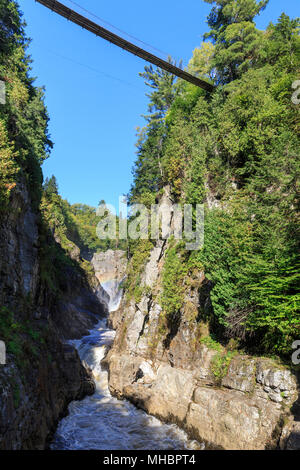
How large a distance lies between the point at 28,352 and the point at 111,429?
723 centimetres

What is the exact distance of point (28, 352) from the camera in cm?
1081

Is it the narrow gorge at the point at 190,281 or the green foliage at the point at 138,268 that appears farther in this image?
the green foliage at the point at 138,268

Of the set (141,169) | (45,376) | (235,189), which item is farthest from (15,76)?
(45,376)

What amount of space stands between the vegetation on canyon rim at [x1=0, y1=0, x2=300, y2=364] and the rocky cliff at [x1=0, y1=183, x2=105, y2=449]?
112 cm

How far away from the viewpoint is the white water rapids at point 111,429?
11633mm

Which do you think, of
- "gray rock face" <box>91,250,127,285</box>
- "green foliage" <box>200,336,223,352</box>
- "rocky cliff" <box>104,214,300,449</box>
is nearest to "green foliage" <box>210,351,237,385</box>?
"rocky cliff" <box>104,214,300,449</box>

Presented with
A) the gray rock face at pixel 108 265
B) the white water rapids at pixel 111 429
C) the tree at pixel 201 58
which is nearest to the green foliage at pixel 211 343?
the white water rapids at pixel 111 429

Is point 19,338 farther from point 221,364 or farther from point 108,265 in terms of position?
point 108,265

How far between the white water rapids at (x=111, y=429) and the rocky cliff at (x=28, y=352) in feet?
2.56

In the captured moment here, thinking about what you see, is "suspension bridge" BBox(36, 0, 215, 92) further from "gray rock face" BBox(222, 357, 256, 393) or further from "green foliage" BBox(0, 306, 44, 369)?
"gray rock face" BBox(222, 357, 256, 393)

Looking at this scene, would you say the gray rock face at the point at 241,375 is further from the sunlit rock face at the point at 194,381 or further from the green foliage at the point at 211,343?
the green foliage at the point at 211,343

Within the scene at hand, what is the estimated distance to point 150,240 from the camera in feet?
77.0

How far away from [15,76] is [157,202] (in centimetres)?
1680

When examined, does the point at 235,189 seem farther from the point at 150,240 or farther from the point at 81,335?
the point at 81,335
